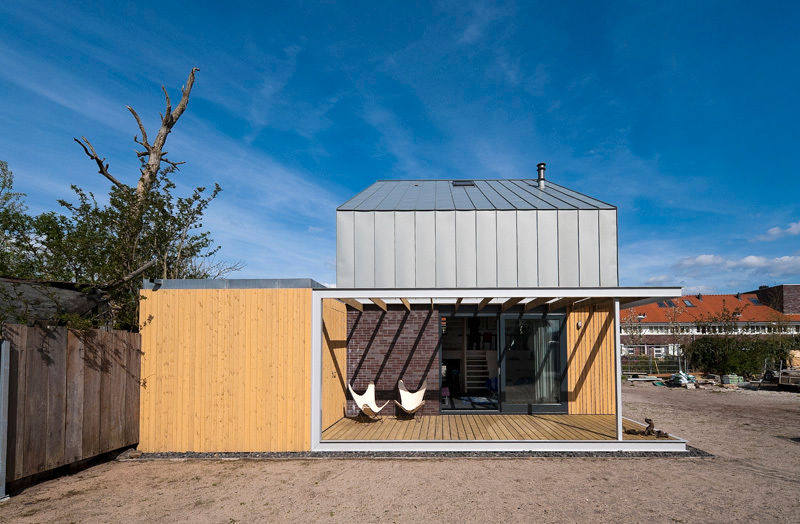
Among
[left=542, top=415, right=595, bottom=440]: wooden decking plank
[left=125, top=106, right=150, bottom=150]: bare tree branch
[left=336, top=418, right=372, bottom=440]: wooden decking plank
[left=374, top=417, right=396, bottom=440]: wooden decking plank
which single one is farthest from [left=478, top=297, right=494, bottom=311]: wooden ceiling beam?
[left=125, top=106, right=150, bottom=150]: bare tree branch

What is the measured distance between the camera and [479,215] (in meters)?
10.2

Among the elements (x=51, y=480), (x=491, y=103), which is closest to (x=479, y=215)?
(x=491, y=103)

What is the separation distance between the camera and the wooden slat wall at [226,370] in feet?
21.6

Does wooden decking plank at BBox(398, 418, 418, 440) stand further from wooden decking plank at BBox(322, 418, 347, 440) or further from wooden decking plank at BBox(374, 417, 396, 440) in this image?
wooden decking plank at BBox(322, 418, 347, 440)

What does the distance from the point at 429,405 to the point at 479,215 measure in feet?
13.7

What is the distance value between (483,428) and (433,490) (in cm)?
275

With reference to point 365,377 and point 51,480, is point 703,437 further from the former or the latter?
point 51,480

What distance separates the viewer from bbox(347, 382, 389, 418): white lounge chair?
8.23 metres

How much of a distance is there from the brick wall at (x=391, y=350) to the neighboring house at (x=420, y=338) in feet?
0.08

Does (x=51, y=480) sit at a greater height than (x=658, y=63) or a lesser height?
lesser

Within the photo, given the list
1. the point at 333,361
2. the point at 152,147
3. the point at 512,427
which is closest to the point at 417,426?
the point at 512,427

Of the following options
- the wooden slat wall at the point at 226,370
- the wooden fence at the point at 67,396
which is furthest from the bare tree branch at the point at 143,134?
the wooden fence at the point at 67,396

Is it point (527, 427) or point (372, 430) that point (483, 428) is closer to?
point (527, 427)

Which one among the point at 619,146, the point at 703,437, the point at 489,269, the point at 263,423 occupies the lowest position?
the point at 703,437
